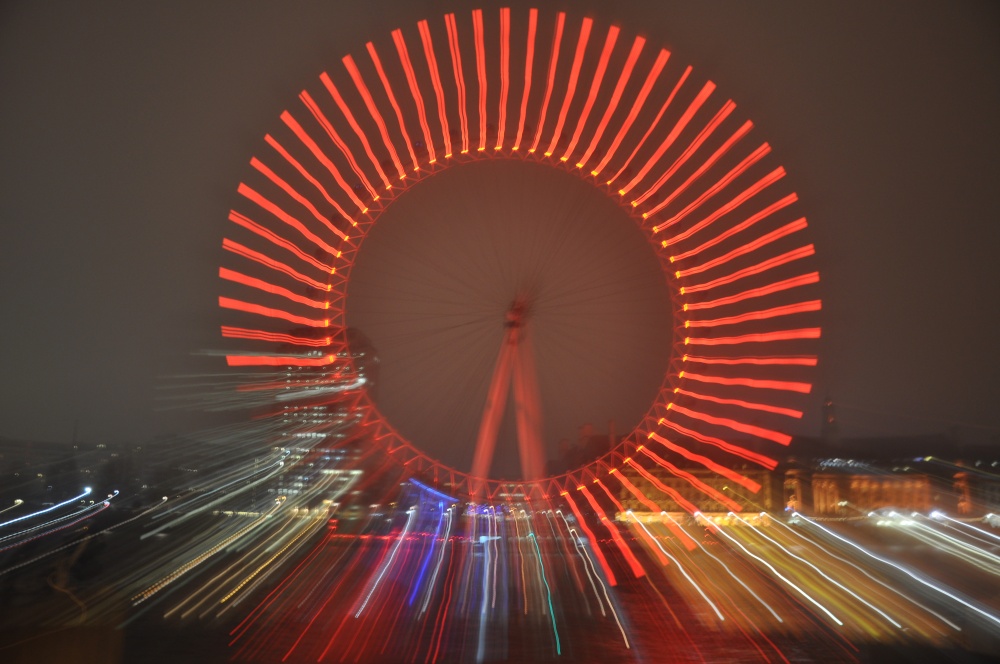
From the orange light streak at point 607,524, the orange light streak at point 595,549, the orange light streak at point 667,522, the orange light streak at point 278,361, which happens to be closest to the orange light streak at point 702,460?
the orange light streak at point 667,522

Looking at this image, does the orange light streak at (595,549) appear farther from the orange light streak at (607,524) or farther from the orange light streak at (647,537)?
the orange light streak at (647,537)

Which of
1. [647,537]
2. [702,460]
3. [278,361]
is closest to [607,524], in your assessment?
[702,460]

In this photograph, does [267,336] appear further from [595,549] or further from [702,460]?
[595,549]

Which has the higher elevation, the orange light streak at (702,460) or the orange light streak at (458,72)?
the orange light streak at (458,72)

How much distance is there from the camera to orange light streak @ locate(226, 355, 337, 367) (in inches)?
470

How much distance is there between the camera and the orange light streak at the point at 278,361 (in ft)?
39.2

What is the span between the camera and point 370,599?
11.3 meters

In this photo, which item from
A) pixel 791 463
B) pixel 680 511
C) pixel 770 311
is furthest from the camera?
pixel 791 463

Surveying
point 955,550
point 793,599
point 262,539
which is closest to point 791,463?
point 955,550

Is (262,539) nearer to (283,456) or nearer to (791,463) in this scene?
(283,456)

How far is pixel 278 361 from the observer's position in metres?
12.7

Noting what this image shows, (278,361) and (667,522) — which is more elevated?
(278,361)

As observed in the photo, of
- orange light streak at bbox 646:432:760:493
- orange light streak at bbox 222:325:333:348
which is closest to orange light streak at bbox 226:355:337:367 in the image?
orange light streak at bbox 222:325:333:348

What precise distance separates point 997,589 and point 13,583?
12.0 metres
